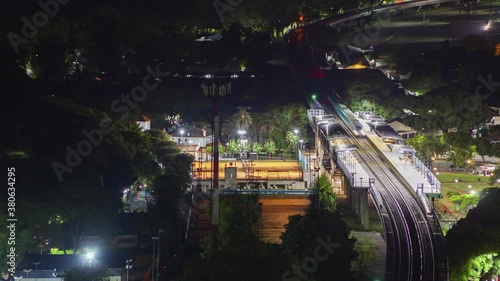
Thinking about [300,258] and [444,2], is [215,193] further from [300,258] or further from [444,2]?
[444,2]

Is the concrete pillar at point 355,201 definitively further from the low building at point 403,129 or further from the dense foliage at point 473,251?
the low building at point 403,129

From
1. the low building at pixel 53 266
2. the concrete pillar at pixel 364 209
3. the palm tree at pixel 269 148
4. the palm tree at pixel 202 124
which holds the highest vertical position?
the palm tree at pixel 202 124

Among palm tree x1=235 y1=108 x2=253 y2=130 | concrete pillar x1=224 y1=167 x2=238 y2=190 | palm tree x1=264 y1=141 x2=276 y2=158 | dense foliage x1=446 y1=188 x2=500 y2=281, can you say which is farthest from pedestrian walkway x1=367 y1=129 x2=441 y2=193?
palm tree x1=235 y1=108 x2=253 y2=130

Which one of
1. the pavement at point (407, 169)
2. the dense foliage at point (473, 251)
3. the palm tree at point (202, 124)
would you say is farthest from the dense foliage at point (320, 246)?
the palm tree at point (202, 124)

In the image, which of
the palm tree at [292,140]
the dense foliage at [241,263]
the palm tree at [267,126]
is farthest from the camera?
the palm tree at [267,126]

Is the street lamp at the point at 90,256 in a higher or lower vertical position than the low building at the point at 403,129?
lower

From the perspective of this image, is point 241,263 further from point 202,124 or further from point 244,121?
point 202,124

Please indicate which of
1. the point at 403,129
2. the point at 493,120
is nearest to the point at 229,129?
the point at 403,129

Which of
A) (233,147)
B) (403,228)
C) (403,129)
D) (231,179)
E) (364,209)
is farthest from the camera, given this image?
(403,129)
